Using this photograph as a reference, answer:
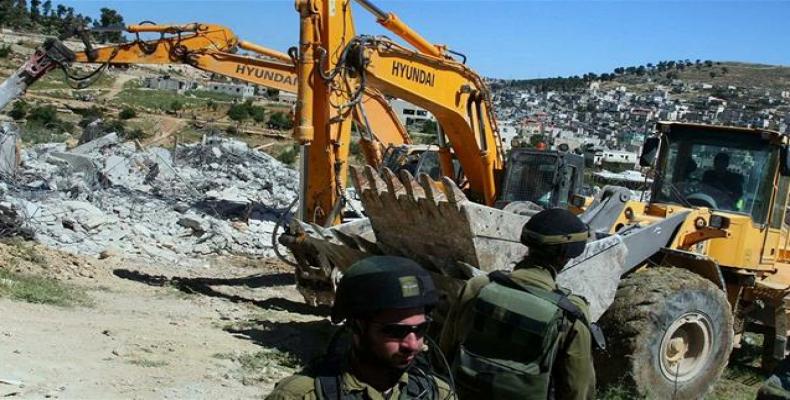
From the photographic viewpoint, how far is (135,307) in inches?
410

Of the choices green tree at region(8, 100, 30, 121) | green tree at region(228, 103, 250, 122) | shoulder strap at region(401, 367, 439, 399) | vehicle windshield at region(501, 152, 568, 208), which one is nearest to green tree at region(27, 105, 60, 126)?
green tree at region(8, 100, 30, 121)

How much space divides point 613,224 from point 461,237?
173 centimetres

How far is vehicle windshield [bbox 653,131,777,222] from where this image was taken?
875 centimetres

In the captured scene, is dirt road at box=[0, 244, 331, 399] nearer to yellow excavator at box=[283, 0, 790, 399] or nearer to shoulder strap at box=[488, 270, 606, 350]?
yellow excavator at box=[283, 0, 790, 399]

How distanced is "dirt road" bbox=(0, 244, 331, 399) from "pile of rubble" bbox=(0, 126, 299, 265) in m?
1.13

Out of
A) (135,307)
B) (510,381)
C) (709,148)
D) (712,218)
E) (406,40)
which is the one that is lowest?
(135,307)

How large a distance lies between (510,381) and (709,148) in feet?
19.5

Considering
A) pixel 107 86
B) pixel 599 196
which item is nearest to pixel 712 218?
pixel 599 196

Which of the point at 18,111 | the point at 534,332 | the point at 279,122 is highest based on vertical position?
the point at 534,332

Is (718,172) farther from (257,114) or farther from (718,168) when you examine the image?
(257,114)

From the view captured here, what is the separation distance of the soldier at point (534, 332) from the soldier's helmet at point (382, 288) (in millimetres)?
1202

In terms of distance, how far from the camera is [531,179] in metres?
11.4

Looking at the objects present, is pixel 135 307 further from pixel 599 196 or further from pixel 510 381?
pixel 510 381

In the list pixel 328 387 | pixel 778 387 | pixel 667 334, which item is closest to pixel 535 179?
pixel 667 334
